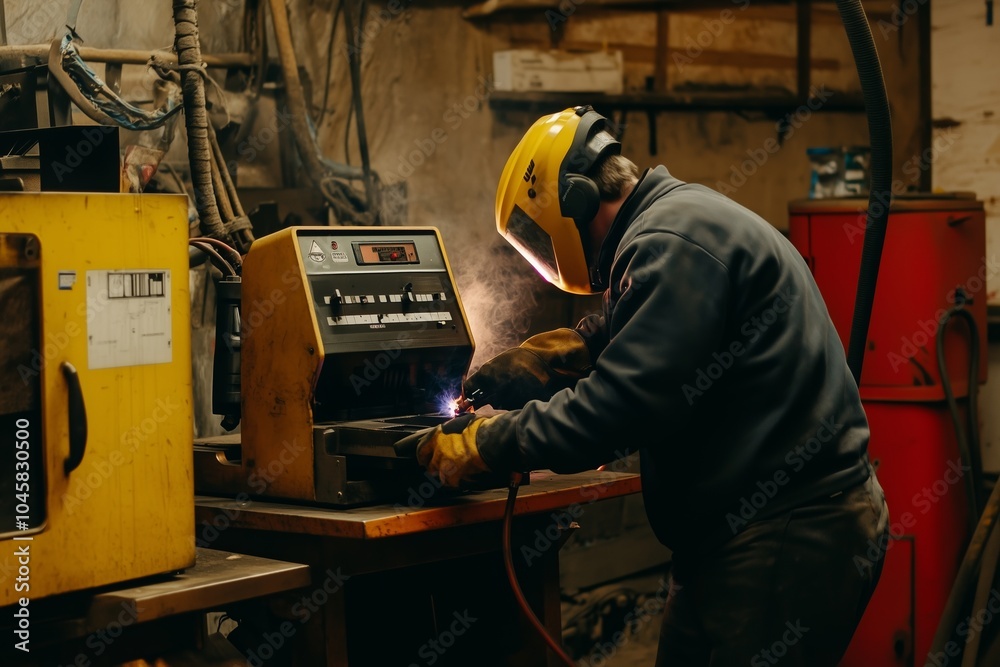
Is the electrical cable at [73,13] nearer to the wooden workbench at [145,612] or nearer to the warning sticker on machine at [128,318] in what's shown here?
the warning sticker on machine at [128,318]

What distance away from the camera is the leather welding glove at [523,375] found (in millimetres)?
2236

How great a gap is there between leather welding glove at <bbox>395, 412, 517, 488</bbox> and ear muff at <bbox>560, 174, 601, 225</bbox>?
1.28ft

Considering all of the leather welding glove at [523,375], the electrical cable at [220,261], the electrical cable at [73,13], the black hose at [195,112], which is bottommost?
the leather welding glove at [523,375]

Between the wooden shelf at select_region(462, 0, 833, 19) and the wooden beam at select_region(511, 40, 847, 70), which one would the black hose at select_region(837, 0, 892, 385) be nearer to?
the wooden shelf at select_region(462, 0, 833, 19)

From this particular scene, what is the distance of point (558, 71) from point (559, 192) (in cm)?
201

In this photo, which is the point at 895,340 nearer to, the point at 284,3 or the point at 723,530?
the point at 723,530

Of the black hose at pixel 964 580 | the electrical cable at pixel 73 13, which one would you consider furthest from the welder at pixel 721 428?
the black hose at pixel 964 580

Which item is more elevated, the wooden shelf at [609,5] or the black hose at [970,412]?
the wooden shelf at [609,5]

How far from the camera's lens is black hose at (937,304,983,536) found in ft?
11.9

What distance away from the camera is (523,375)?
2242 millimetres

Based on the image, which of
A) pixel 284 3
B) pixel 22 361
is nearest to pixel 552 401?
pixel 22 361

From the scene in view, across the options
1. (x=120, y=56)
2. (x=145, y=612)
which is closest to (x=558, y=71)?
(x=120, y=56)

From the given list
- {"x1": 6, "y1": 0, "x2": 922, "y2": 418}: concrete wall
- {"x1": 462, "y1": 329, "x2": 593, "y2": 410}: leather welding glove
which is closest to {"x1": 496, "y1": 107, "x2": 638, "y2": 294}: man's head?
{"x1": 462, "y1": 329, "x2": 593, "y2": 410}: leather welding glove

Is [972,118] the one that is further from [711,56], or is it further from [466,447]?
[466,447]
